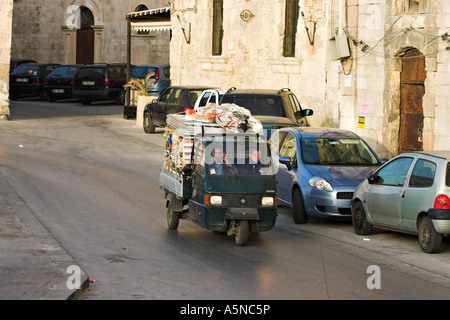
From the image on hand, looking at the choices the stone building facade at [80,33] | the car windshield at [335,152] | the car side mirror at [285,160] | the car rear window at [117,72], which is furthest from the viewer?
the stone building facade at [80,33]

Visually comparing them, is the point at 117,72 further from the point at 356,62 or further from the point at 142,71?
the point at 356,62

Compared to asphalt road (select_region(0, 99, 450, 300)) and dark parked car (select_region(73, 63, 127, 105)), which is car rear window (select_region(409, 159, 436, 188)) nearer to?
asphalt road (select_region(0, 99, 450, 300))

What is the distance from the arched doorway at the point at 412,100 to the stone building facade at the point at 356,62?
24 mm

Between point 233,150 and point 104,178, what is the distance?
23.3ft

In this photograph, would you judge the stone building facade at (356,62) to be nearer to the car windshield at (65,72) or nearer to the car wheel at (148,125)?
the car wheel at (148,125)

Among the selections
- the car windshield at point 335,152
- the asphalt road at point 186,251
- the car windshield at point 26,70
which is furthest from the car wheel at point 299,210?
the car windshield at point 26,70

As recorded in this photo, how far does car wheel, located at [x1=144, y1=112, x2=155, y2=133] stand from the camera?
99.7ft

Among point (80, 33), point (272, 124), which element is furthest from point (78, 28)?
point (272, 124)

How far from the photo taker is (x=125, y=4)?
54.2 m

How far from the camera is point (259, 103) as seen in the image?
22.3m

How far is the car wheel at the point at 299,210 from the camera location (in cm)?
1555

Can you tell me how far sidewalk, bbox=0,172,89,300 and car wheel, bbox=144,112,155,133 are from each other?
49.7 ft

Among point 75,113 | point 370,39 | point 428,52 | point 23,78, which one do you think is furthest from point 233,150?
point 23,78

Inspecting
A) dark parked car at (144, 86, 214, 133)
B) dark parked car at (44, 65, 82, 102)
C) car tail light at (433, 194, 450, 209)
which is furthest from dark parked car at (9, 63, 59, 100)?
car tail light at (433, 194, 450, 209)
